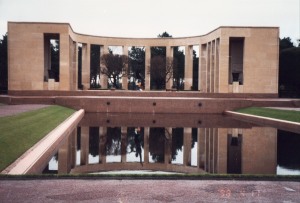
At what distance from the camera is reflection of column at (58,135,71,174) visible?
8.64m

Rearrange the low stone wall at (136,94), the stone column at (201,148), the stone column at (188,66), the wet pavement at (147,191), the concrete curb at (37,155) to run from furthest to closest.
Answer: the stone column at (188,66), the low stone wall at (136,94), the stone column at (201,148), the concrete curb at (37,155), the wet pavement at (147,191)

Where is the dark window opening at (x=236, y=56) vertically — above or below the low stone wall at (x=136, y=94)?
above

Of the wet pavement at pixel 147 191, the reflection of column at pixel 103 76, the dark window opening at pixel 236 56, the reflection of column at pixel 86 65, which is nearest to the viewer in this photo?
the wet pavement at pixel 147 191

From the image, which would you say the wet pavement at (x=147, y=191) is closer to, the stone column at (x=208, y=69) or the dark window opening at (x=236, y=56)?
the dark window opening at (x=236, y=56)

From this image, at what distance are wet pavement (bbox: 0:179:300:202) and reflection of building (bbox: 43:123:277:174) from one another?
2374 mm

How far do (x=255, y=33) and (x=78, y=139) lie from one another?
23.0 meters

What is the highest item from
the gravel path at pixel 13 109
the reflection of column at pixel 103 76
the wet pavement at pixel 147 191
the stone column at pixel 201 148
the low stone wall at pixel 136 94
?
the reflection of column at pixel 103 76

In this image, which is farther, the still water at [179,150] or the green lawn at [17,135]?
the still water at [179,150]

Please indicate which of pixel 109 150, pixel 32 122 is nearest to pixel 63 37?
pixel 32 122

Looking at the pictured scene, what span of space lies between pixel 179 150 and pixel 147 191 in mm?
6720

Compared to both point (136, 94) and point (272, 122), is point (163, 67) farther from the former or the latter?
point (272, 122)

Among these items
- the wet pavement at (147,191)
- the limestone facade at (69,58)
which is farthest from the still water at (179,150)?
the limestone facade at (69,58)

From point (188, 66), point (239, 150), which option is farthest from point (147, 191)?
point (188, 66)

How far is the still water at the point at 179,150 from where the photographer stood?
9.33 metres
